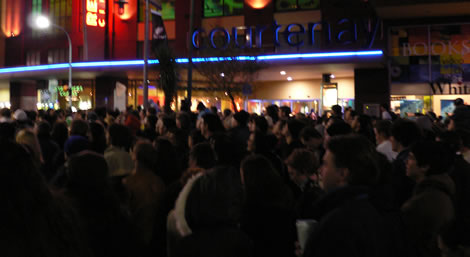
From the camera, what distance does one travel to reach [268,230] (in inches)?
160

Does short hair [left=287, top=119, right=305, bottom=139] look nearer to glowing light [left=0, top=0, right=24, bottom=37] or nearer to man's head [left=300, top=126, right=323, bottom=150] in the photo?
man's head [left=300, top=126, right=323, bottom=150]

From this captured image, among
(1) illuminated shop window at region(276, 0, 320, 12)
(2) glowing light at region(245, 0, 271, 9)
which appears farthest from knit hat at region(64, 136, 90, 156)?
(2) glowing light at region(245, 0, 271, 9)

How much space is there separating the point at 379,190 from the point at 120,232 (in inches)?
63.5

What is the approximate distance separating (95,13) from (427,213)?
3756 centimetres

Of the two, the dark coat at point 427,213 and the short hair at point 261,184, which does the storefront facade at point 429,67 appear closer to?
the dark coat at point 427,213

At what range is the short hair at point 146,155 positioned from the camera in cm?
481

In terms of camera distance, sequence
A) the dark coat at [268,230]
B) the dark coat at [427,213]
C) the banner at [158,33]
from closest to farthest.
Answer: the dark coat at [427,213], the dark coat at [268,230], the banner at [158,33]

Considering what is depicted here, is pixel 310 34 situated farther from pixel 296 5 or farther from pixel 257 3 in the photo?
pixel 257 3

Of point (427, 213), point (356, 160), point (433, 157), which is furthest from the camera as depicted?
point (433, 157)

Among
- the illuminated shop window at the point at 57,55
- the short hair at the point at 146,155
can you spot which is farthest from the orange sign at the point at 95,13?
the short hair at the point at 146,155

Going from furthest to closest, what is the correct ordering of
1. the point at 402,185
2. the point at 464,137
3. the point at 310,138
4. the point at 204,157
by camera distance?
the point at 310,138, the point at 464,137, the point at 402,185, the point at 204,157

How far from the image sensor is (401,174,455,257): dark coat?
3646 mm

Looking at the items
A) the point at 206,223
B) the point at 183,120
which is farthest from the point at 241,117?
the point at 206,223

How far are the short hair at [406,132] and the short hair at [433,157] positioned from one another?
4.90ft
